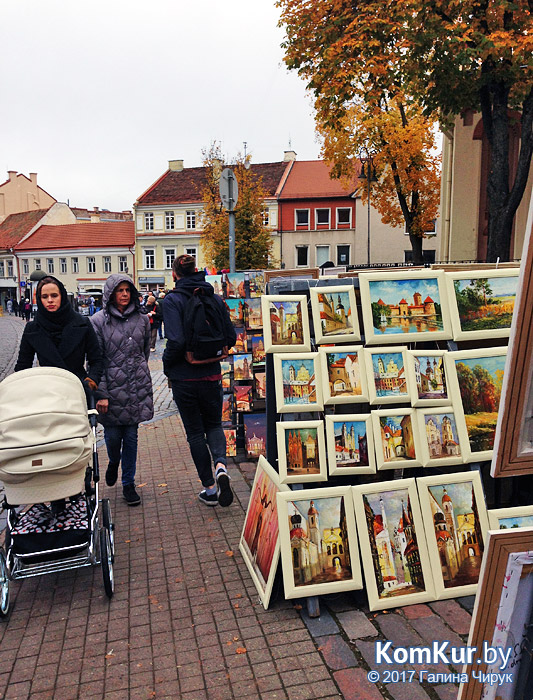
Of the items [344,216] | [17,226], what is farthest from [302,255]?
[17,226]

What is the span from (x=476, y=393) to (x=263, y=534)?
166cm

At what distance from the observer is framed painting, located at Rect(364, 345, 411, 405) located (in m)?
3.84

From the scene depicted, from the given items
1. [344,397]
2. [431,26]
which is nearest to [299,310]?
[344,397]

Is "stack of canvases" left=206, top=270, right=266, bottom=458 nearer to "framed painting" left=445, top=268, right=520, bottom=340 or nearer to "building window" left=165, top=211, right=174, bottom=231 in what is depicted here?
"framed painting" left=445, top=268, right=520, bottom=340

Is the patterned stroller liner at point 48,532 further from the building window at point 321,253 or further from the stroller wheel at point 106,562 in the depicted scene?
the building window at point 321,253

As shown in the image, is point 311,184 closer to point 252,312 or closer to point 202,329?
point 252,312

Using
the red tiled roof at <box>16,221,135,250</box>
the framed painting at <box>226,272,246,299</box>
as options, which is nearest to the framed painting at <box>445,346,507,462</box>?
the framed painting at <box>226,272,246,299</box>

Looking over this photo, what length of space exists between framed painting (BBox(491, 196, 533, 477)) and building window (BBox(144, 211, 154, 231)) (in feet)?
188

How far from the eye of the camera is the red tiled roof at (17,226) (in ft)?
213

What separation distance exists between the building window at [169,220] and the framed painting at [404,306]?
54.3 meters

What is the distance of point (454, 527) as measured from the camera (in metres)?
3.74

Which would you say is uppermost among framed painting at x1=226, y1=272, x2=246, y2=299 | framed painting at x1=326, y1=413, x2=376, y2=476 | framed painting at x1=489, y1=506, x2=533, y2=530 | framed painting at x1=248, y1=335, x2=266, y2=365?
framed painting at x1=226, y1=272, x2=246, y2=299

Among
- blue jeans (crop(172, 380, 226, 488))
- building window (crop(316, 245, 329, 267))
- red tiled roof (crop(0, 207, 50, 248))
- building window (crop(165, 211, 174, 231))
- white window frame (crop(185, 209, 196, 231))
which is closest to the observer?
blue jeans (crop(172, 380, 226, 488))

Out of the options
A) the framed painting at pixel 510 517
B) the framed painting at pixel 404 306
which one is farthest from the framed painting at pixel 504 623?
the framed painting at pixel 404 306
